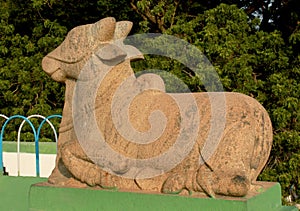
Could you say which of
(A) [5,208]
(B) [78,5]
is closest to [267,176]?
(A) [5,208]

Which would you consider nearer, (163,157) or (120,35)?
(163,157)

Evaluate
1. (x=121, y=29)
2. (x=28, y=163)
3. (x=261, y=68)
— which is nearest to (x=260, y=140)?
(x=121, y=29)

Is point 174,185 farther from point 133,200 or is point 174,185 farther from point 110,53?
point 110,53

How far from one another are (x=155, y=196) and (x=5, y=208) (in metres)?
2.81

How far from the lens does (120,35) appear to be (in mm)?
4293

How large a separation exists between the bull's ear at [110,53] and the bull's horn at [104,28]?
78mm

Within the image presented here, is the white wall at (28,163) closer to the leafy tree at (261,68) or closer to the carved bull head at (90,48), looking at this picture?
the leafy tree at (261,68)

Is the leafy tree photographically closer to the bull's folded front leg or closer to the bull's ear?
the bull's ear

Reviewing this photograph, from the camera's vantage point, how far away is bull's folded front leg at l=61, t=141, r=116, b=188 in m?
3.96

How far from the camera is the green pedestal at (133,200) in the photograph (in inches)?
138

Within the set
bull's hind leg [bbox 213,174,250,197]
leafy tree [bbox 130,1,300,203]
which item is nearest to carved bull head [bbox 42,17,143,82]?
bull's hind leg [bbox 213,174,250,197]

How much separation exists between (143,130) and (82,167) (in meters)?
0.54

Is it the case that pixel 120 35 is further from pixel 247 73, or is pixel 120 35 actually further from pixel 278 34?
pixel 278 34

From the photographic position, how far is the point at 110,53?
411 cm
